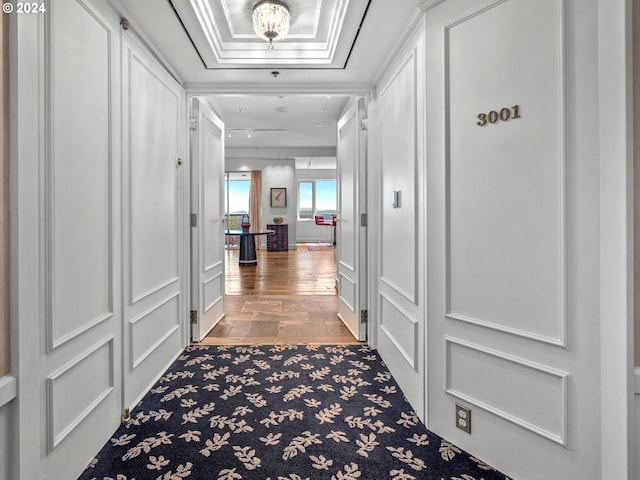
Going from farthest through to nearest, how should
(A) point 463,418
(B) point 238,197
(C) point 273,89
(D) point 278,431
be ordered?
(B) point 238,197 < (C) point 273,89 < (D) point 278,431 < (A) point 463,418

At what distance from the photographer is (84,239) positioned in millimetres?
1664

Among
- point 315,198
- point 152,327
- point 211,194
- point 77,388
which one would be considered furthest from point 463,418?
point 315,198

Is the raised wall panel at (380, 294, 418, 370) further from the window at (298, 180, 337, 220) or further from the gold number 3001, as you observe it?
the window at (298, 180, 337, 220)

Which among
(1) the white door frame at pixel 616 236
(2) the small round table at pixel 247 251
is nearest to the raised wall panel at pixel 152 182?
(1) the white door frame at pixel 616 236

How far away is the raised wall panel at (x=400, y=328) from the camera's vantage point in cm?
217

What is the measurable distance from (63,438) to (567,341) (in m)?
2.04

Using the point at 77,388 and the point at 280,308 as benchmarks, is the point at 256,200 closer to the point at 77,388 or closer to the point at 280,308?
the point at 280,308

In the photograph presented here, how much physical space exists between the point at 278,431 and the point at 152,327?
112 centimetres

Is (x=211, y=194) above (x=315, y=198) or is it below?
below

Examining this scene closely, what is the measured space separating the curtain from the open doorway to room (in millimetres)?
97

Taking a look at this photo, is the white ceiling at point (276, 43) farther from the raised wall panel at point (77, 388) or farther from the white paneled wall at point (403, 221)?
the raised wall panel at point (77, 388)

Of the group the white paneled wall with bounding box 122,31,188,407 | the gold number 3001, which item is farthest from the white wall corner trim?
the gold number 3001

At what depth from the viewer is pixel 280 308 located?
14.9 ft

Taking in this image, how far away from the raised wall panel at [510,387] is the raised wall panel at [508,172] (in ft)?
0.47
